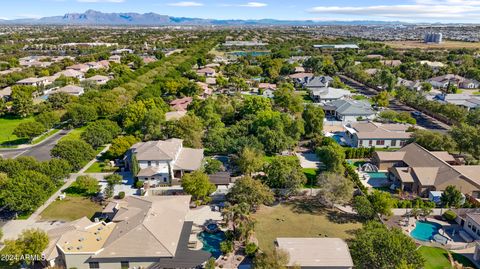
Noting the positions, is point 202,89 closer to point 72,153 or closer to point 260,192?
point 72,153

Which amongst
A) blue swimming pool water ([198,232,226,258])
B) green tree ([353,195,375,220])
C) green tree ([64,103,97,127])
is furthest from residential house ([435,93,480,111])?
green tree ([64,103,97,127])

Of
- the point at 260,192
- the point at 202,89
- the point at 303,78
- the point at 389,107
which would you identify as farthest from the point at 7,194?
the point at 303,78

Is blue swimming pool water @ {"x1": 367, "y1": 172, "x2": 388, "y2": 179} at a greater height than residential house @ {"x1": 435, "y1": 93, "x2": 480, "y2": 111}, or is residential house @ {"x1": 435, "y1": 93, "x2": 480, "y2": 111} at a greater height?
residential house @ {"x1": 435, "y1": 93, "x2": 480, "y2": 111}

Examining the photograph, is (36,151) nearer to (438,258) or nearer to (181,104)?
(181,104)

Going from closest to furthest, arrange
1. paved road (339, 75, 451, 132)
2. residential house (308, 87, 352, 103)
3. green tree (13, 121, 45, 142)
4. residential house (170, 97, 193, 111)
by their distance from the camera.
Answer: green tree (13, 121, 45, 142) < paved road (339, 75, 451, 132) < residential house (170, 97, 193, 111) < residential house (308, 87, 352, 103)

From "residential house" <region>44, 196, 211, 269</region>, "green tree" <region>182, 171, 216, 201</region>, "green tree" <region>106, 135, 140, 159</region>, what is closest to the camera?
"residential house" <region>44, 196, 211, 269</region>

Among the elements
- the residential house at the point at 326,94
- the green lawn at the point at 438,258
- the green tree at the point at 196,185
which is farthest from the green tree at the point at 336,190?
the residential house at the point at 326,94

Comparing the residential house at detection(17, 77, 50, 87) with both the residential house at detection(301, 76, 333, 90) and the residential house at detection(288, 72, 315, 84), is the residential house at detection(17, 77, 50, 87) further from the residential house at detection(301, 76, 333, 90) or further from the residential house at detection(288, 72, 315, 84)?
the residential house at detection(301, 76, 333, 90)
